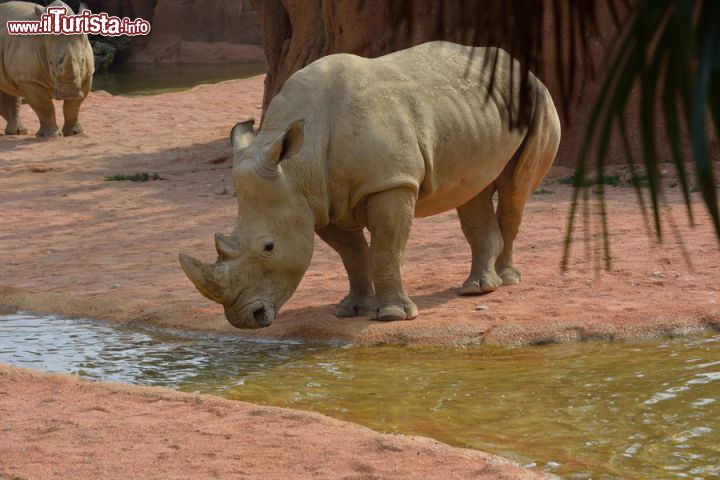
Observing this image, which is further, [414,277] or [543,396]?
[414,277]

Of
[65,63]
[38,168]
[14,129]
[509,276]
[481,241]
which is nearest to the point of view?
[481,241]

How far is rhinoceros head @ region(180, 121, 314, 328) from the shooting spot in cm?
645

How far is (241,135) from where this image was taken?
6938 mm

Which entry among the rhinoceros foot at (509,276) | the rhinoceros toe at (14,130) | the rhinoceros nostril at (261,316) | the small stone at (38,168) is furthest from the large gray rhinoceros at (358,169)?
the rhinoceros toe at (14,130)

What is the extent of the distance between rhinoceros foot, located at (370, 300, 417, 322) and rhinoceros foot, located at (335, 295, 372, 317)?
0.18 m

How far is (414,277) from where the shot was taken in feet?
28.2

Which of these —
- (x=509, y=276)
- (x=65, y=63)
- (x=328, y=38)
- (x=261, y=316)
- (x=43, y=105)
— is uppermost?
(x=328, y=38)

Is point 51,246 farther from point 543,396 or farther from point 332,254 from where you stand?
point 543,396

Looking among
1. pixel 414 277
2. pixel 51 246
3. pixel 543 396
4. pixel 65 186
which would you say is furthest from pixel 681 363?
pixel 65 186

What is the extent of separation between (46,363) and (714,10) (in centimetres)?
621

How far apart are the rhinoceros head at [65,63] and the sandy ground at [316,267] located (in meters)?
2.07

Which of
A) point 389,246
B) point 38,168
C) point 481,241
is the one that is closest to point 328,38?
point 38,168

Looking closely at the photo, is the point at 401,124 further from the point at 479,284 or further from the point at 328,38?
the point at 328,38

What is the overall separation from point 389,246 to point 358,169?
50 centimetres
